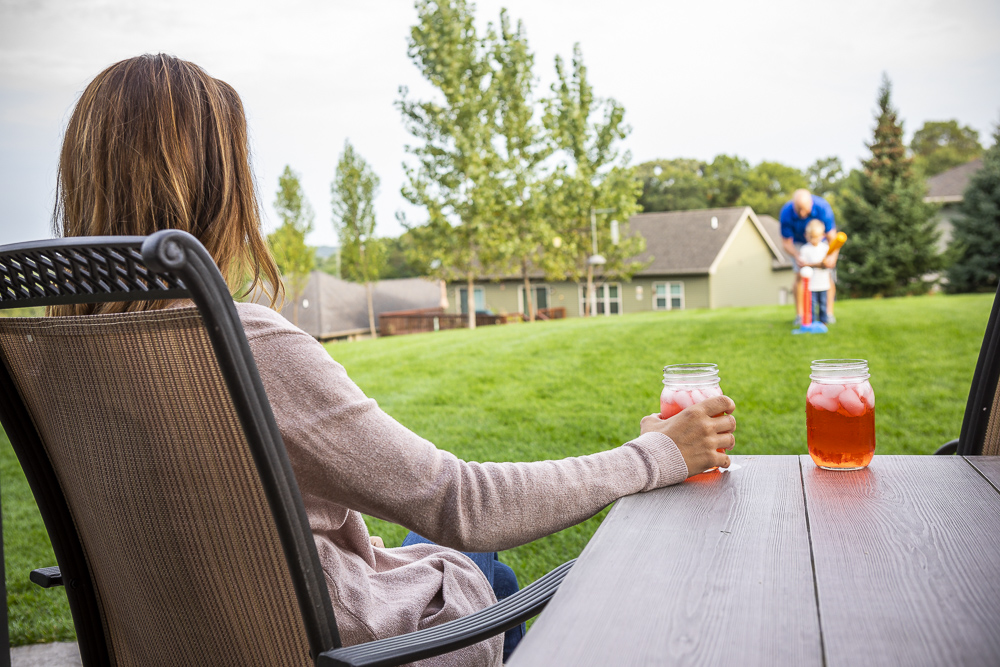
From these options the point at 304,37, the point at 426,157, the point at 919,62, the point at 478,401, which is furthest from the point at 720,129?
the point at 478,401

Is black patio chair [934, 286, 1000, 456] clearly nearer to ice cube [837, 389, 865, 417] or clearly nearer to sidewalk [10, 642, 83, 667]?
ice cube [837, 389, 865, 417]

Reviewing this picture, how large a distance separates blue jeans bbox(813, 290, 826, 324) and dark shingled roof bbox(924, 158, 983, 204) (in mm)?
26753

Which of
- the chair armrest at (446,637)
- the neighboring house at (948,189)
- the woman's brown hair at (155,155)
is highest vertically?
the neighboring house at (948,189)

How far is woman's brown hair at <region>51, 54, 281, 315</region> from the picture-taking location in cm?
107

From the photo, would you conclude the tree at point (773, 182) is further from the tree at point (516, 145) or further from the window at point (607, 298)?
the tree at point (516, 145)

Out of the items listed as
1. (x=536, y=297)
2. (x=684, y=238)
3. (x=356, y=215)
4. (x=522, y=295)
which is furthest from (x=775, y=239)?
(x=356, y=215)

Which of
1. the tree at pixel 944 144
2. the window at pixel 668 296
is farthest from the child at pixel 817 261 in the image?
the tree at pixel 944 144

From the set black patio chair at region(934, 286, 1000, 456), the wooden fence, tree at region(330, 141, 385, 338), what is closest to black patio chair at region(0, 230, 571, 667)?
black patio chair at region(934, 286, 1000, 456)

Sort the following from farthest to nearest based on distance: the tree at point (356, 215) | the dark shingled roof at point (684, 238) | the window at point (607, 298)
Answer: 1. the window at point (607, 298)
2. the dark shingled roof at point (684, 238)
3. the tree at point (356, 215)

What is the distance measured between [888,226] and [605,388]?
2226cm

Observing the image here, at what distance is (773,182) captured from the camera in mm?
56062

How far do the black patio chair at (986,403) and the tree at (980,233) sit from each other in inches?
962

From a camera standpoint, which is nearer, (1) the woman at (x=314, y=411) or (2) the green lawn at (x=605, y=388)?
(1) the woman at (x=314, y=411)

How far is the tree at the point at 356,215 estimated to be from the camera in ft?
90.2
